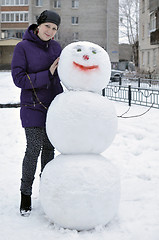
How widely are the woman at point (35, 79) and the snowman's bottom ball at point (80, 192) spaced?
372 mm

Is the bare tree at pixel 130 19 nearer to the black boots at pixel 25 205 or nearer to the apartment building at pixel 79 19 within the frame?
the apartment building at pixel 79 19

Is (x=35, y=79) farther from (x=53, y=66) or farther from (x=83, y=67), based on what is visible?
(x=83, y=67)

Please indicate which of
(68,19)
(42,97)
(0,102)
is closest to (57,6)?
(68,19)

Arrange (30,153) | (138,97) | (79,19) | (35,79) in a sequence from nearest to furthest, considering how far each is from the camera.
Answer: (35,79) → (30,153) → (138,97) → (79,19)

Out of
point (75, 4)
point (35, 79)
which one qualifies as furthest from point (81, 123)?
point (75, 4)

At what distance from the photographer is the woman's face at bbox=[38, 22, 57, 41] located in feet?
10.3

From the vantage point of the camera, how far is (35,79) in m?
3.07

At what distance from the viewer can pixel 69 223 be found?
9.42ft

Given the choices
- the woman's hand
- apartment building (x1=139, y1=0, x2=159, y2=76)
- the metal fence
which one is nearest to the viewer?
the woman's hand

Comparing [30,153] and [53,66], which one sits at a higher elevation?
[53,66]

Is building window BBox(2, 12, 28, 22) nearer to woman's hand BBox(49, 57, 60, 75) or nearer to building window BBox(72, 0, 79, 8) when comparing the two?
building window BBox(72, 0, 79, 8)

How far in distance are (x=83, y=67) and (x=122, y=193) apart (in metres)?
1.77

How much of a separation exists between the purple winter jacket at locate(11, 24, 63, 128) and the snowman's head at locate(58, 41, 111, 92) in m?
0.22

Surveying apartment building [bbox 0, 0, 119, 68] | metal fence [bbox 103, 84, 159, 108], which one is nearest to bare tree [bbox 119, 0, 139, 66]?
apartment building [bbox 0, 0, 119, 68]
